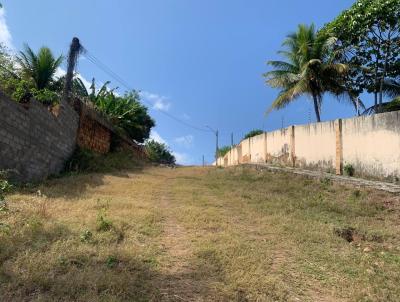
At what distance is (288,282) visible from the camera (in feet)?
16.3

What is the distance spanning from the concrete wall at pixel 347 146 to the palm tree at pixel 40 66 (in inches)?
361

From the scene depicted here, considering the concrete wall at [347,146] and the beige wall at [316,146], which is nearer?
the concrete wall at [347,146]

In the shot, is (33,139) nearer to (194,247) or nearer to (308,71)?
(194,247)

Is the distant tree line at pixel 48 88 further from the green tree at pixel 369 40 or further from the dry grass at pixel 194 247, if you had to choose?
the green tree at pixel 369 40

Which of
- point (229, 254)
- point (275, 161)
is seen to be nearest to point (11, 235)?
point (229, 254)

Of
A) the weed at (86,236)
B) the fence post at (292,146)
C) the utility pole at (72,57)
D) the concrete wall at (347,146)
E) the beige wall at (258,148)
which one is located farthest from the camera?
the beige wall at (258,148)

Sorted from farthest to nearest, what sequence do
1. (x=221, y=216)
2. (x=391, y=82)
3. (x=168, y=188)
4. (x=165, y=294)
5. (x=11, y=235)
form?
(x=391, y=82) < (x=168, y=188) < (x=221, y=216) < (x=11, y=235) < (x=165, y=294)

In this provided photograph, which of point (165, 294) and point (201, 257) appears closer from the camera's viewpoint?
point (165, 294)

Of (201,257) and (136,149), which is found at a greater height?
(136,149)

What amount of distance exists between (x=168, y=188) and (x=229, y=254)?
5.77 meters

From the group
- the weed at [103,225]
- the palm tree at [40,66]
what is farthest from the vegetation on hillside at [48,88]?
the weed at [103,225]

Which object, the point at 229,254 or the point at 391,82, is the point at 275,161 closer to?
the point at 391,82

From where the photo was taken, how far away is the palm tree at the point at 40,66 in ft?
53.6

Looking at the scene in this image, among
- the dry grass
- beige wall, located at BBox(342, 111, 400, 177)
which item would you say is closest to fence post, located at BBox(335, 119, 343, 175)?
beige wall, located at BBox(342, 111, 400, 177)
